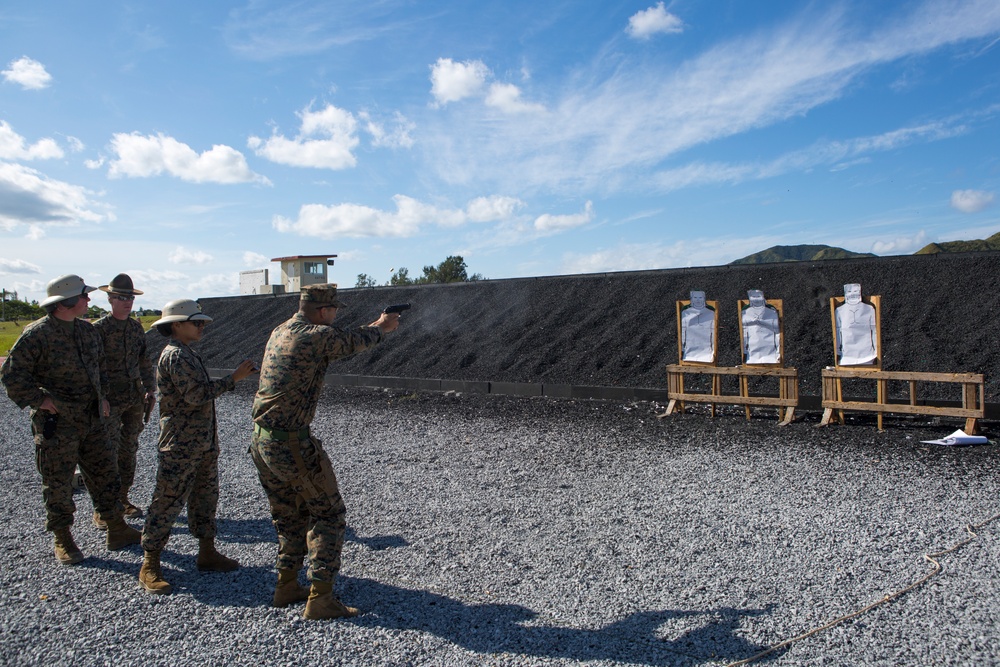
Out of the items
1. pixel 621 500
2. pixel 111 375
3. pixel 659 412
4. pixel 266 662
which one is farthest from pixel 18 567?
pixel 659 412

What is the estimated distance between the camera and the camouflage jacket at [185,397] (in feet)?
13.8

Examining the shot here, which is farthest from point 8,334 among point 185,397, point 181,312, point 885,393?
point 885,393

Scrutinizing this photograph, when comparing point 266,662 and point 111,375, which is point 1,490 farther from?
point 266,662

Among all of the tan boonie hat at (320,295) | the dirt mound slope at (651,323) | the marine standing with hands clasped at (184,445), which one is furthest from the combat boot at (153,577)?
the dirt mound slope at (651,323)

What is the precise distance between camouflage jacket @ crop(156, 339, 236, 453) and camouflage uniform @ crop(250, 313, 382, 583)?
681 millimetres

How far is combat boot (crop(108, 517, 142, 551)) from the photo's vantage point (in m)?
4.96

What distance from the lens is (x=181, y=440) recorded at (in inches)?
170

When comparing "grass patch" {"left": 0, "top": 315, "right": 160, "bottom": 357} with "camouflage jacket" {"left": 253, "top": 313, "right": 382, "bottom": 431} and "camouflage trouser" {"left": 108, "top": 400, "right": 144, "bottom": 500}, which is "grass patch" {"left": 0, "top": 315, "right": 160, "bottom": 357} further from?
"camouflage jacket" {"left": 253, "top": 313, "right": 382, "bottom": 431}

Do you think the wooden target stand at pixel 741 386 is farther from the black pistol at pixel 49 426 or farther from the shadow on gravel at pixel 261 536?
the black pistol at pixel 49 426

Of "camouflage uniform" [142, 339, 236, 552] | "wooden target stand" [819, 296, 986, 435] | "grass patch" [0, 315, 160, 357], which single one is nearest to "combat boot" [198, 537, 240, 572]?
"camouflage uniform" [142, 339, 236, 552]

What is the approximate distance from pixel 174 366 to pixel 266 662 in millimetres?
2014

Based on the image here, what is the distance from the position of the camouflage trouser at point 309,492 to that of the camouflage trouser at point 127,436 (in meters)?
2.40

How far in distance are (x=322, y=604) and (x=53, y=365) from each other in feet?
9.73

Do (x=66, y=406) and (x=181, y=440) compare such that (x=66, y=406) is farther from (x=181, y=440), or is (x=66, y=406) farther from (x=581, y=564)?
(x=581, y=564)
